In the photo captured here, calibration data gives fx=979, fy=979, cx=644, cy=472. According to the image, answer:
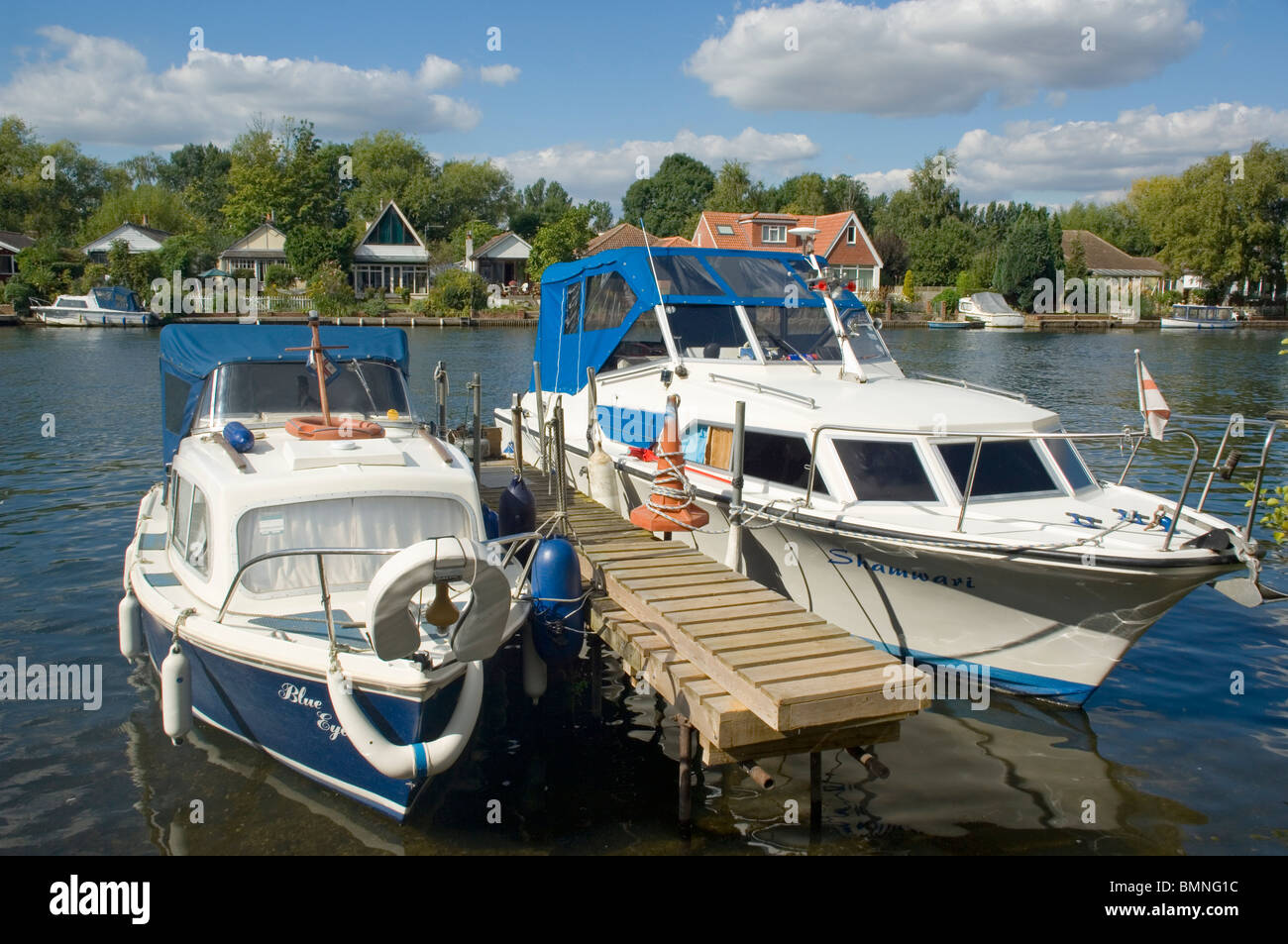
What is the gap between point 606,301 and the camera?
1316 cm

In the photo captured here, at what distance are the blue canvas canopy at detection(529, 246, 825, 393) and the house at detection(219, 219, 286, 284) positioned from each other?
5632cm

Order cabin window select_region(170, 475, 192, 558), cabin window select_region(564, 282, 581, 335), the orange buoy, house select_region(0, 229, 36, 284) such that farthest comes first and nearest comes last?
house select_region(0, 229, 36, 284)
cabin window select_region(564, 282, 581, 335)
the orange buoy
cabin window select_region(170, 475, 192, 558)

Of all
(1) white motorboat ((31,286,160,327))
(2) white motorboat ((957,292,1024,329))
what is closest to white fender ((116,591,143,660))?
(1) white motorboat ((31,286,160,327))

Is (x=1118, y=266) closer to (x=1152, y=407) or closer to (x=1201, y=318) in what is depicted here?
(x=1201, y=318)

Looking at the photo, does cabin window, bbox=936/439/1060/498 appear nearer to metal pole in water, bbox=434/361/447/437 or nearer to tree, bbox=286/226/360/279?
metal pole in water, bbox=434/361/447/437

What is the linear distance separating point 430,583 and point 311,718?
1542 millimetres

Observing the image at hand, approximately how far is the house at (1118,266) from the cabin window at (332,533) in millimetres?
75686

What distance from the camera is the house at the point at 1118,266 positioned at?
75.3 meters

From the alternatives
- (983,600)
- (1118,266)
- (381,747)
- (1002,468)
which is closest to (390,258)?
(1118,266)

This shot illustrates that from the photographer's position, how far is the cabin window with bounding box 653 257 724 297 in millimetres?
12328

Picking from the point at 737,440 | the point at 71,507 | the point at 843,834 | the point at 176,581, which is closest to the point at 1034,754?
the point at 843,834

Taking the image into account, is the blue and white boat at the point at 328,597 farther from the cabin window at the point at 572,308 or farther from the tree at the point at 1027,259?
the tree at the point at 1027,259

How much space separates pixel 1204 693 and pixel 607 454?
6.86 metres

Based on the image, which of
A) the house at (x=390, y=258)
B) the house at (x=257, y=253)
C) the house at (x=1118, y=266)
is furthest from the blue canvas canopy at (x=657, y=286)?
the house at (x=1118, y=266)
